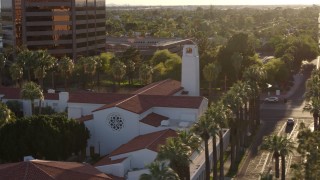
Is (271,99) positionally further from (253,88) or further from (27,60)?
(27,60)

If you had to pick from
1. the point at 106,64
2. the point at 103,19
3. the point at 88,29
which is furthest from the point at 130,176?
the point at 103,19

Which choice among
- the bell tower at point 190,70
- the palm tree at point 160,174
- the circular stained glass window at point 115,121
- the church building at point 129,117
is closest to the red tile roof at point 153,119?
the church building at point 129,117

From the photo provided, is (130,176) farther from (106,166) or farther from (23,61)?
(23,61)

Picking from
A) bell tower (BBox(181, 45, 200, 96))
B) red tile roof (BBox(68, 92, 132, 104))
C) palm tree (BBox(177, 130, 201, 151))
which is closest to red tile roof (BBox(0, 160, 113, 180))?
palm tree (BBox(177, 130, 201, 151))

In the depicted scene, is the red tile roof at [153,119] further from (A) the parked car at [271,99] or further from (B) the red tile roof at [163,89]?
(A) the parked car at [271,99]

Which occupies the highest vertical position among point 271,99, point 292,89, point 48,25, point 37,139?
point 48,25

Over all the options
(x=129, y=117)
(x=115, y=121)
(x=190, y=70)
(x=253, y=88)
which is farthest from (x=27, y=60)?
(x=253, y=88)
